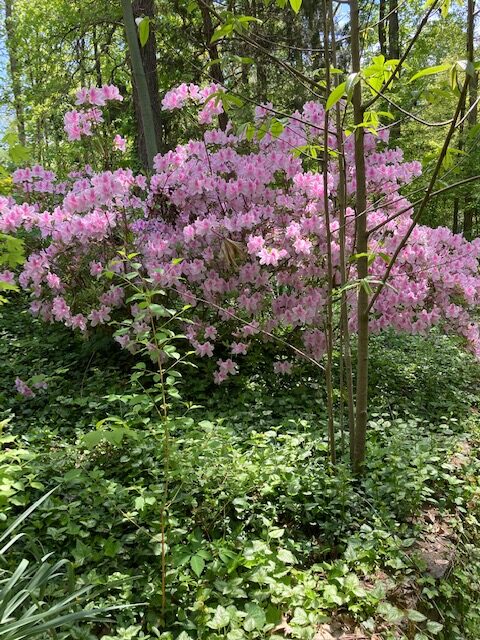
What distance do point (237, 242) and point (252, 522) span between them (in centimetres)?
192

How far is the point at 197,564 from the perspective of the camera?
1696 mm

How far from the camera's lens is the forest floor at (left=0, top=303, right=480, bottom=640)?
1725 mm

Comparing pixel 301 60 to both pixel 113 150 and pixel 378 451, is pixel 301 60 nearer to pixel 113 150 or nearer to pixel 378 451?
pixel 113 150

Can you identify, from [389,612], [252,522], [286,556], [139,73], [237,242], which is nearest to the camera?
[389,612]

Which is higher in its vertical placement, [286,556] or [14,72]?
[14,72]

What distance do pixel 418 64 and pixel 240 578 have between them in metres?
13.3

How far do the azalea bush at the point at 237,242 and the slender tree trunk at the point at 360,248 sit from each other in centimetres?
103

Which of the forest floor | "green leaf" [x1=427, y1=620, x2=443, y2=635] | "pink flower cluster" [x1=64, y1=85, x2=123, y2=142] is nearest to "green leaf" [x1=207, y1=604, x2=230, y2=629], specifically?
the forest floor

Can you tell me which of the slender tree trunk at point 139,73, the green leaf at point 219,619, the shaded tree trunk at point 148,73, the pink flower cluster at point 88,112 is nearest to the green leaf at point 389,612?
the green leaf at point 219,619

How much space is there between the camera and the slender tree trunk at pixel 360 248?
7.13ft

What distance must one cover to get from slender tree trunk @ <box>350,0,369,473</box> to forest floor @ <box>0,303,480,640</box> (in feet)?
0.59

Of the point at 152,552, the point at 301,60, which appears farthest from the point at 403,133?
the point at 152,552

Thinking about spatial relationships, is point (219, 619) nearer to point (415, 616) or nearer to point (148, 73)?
point (415, 616)

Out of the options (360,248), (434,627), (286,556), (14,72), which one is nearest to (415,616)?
(434,627)
